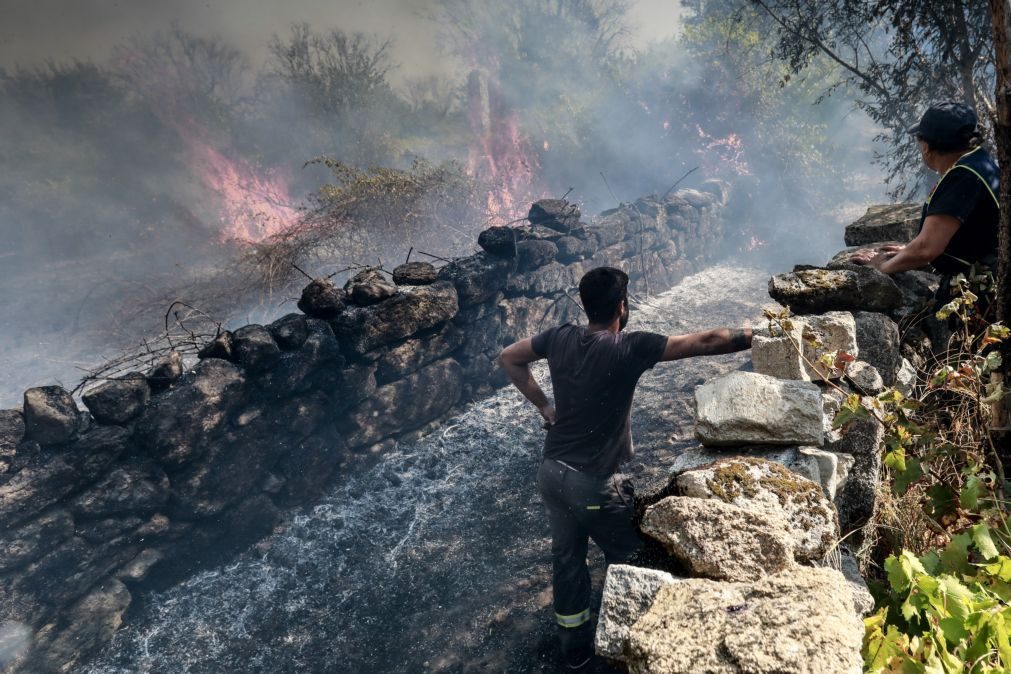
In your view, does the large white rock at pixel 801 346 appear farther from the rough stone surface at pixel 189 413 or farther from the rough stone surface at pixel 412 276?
the rough stone surface at pixel 412 276

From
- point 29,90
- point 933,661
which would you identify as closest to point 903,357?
point 933,661

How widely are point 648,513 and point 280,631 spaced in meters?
3.20

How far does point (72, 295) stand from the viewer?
506 inches

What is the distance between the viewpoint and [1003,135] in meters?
1.95

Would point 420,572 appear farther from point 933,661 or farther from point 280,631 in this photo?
point 933,661

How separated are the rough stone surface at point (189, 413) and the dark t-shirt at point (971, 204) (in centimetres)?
512

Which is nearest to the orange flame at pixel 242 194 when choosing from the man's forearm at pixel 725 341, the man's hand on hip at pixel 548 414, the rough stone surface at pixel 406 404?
→ the rough stone surface at pixel 406 404

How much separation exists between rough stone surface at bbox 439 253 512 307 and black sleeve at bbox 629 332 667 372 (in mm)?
3980

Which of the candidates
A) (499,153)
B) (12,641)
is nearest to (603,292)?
(12,641)

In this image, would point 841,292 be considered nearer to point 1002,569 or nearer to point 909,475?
point 909,475

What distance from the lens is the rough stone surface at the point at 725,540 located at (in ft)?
4.77

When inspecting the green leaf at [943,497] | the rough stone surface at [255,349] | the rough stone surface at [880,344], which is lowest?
the green leaf at [943,497]

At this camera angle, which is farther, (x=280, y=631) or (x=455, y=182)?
(x=455, y=182)

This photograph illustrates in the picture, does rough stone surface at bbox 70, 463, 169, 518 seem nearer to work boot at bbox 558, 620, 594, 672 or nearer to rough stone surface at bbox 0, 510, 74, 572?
rough stone surface at bbox 0, 510, 74, 572
